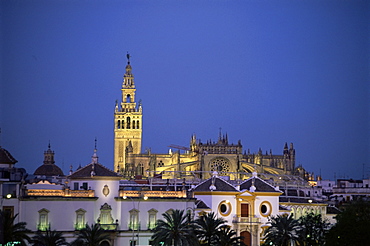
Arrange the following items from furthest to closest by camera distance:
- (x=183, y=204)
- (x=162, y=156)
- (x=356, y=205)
Result: (x=162, y=156), (x=356, y=205), (x=183, y=204)

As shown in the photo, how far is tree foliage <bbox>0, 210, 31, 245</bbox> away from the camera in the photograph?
64375mm

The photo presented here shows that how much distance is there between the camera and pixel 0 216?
210 feet

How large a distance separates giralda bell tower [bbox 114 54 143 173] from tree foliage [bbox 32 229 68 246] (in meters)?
99.2

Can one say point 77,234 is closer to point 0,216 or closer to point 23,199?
point 23,199

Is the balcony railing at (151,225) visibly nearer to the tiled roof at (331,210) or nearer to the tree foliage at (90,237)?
the tree foliage at (90,237)

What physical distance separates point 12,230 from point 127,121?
350ft

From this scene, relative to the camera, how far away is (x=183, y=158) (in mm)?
155375

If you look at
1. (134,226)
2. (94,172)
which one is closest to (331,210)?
(134,226)

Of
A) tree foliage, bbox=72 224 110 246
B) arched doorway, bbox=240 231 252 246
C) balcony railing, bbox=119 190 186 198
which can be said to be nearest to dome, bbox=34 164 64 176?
arched doorway, bbox=240 231 252 246

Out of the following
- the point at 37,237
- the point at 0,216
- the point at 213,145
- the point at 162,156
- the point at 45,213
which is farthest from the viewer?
the point at 162,156

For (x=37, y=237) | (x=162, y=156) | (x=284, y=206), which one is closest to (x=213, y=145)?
(x=162, y=156)

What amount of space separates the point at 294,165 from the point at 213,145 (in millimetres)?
17728

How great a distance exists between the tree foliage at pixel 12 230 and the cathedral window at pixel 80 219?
703 centimetres

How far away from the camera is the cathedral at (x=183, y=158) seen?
144375 mm
